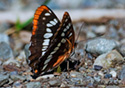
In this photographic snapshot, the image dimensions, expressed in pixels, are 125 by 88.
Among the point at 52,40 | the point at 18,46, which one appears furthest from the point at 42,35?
the point at 18,46

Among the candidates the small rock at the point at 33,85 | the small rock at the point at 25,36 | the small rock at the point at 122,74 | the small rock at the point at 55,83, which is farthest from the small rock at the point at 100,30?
the small rock at the point at 33,85

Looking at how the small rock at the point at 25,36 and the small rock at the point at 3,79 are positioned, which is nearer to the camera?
the small rock at the point at 3,79

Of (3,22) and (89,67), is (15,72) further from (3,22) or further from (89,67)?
(3,22)

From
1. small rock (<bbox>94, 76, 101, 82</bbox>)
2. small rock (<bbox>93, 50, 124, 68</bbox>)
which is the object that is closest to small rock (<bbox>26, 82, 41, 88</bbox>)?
small rock (<bbox>94, 76, 101, 82</bbox>)

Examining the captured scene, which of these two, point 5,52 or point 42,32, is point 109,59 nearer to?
point 42,32

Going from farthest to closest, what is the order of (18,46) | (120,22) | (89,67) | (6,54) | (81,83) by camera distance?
(120,22)
(18,46)
(6,54)
(89,67)
(81,83)

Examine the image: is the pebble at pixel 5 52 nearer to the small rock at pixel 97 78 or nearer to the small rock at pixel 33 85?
the small rock at pixel 33 85

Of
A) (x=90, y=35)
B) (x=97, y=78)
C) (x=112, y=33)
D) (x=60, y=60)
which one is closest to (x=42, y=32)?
(x=60, y=60)
